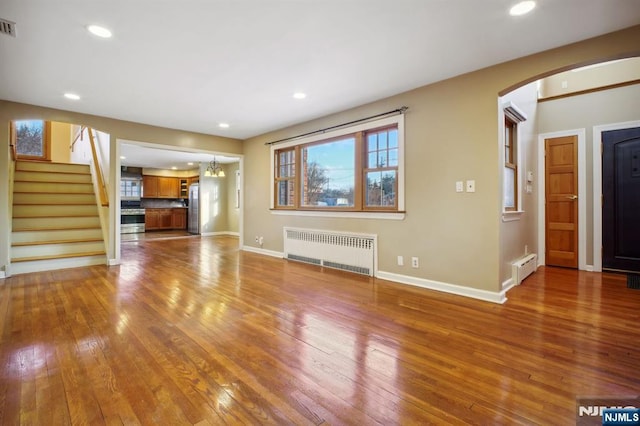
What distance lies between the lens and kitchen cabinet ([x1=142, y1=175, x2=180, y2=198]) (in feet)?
36.5

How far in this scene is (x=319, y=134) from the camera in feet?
16.6

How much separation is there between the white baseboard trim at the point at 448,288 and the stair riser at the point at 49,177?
21.5 feet

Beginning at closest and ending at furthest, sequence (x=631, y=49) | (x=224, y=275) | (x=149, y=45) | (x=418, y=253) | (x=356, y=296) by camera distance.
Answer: (x=631, y=49) → (x=149, y=45) → (x=356, y=296) → (x=418, y=253) → (x=224, y=275)

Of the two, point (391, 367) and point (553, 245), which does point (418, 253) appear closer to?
point (391, 367)

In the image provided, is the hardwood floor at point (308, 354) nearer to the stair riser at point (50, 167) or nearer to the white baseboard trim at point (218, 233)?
the stair riser at point (50, 167)

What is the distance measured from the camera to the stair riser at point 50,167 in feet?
19.3

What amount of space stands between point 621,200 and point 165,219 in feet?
41.2

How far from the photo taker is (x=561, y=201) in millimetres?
4988

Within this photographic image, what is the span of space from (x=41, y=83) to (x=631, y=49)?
614 centimetres

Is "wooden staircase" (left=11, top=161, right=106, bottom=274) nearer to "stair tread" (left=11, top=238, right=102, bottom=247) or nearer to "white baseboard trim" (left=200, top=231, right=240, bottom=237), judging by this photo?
"stair tread" (left=11, top=238, right=102, bottom=247)

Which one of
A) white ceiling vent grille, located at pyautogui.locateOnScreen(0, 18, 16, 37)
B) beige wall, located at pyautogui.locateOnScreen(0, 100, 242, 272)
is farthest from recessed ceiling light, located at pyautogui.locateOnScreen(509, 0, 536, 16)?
beige wall, located at pyautogui.locateOnScreen(0, 100, 242, 272)

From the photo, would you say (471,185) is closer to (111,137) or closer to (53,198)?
(111,137)

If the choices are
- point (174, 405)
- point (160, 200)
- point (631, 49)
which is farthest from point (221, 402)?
point (160, 200)

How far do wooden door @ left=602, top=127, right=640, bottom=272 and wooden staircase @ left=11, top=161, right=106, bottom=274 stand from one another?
836cm
